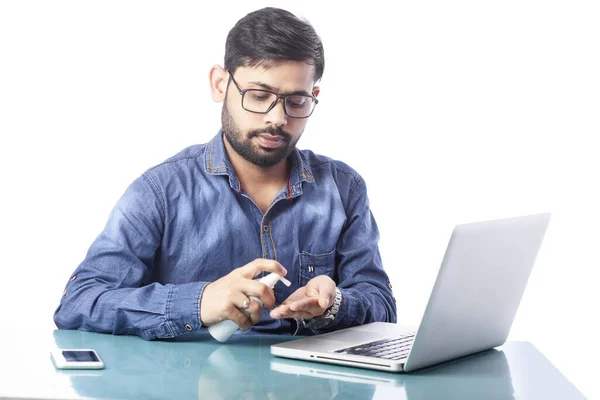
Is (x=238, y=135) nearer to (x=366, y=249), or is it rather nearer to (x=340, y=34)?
(x=366, y=249)

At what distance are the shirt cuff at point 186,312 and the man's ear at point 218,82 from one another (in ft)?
2.03

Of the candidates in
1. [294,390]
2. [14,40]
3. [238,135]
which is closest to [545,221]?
[294,390]

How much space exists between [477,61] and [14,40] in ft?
6.15

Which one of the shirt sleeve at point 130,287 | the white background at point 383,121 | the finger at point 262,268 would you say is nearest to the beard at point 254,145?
the shirt sleeve at point 130,287

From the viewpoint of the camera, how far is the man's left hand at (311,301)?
5.65 feet

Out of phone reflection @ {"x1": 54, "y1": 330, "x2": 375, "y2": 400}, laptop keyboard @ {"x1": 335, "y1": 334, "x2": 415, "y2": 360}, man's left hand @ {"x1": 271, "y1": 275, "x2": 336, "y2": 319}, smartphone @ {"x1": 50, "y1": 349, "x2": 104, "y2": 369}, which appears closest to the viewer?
phone reflection @ {"x1": 54, "y1": 330, "x2": 375, "y2": 400}

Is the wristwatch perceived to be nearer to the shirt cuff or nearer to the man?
the man

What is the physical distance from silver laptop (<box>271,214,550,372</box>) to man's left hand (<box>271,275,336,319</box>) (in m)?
0.06

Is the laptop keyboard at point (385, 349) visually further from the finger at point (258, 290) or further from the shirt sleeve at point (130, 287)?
the shirt sleeve at point (130, 287)

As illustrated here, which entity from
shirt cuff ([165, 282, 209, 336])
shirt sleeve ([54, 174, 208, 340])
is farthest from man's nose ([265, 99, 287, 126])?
shirt cuff ([165, 282, 209, 336])

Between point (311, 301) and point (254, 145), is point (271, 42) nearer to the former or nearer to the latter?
point (254, 145)

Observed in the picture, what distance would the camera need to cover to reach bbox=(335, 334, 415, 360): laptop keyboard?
1.59 meters

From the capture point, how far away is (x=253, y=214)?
87.2 inches

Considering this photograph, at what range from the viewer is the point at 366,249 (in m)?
2.27
